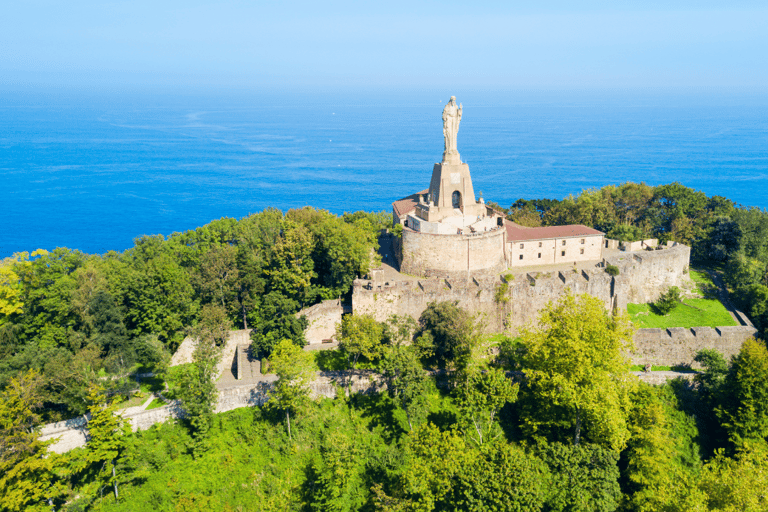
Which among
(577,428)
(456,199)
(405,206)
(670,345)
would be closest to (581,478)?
(577,428)

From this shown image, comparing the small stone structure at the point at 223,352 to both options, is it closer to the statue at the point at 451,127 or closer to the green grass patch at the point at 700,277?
the statue at the point at 451,127

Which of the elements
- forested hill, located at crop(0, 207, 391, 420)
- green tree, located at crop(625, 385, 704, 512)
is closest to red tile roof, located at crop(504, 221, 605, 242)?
forested hill, located at crop(0, 207, 391, 420)

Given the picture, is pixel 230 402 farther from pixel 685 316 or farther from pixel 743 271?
pixel 743 271

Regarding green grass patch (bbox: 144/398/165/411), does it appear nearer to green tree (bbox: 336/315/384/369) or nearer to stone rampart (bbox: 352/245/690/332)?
green tree (bbox: 336/315/384/369)

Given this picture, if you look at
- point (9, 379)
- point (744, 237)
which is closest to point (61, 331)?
point (9, 379)

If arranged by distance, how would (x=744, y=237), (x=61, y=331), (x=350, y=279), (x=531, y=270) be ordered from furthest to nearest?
(x=744, y=237) < (x=531, y=270) < (x=350, y=279) < (x=61, y=331)

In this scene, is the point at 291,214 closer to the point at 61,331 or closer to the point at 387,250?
the point at 387,250
